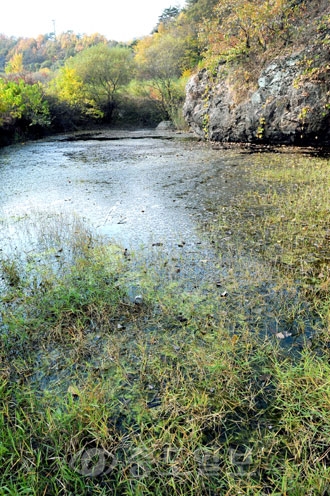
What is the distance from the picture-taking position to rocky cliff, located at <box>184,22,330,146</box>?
39.6ft

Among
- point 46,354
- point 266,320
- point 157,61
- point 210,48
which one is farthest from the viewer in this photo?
point 157,61

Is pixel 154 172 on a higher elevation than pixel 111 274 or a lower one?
higher

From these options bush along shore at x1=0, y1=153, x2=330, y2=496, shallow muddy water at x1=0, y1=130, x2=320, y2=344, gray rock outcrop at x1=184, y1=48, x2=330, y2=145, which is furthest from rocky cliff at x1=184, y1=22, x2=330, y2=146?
bush along shore at x1=0, y1=153, x2=330, y2=496

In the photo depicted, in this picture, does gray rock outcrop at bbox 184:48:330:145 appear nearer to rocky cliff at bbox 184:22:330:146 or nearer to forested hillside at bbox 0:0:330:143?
rocky cliff at bbox 184:22:330:146

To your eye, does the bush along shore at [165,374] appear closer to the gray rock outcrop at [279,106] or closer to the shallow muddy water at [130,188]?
the shallow muddy water at [130,188]

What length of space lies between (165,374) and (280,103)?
13.8 metres

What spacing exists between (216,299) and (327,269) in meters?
1.64

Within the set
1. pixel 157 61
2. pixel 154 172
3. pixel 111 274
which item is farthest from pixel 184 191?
pixel 157 61

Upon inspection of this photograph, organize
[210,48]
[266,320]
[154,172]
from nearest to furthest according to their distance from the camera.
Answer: [266,320]
[154,172]
[210,48]

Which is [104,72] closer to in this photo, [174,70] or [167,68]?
[167,68]

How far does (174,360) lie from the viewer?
2891 mm

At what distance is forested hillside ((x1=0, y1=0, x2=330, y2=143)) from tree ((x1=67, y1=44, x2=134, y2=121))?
0.09 meters

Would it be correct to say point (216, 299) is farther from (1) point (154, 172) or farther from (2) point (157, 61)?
(2) point (157, 61)

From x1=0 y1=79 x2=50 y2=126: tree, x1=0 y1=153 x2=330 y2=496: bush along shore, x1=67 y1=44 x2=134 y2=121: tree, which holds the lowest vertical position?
x1=0 y1=153 x2=330 y2=496: bush along shore
